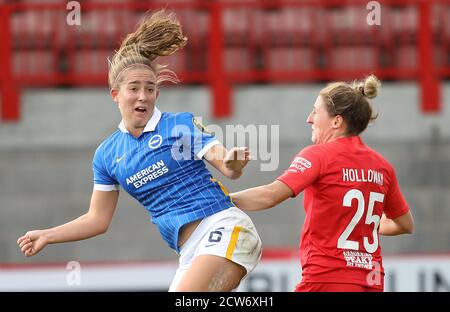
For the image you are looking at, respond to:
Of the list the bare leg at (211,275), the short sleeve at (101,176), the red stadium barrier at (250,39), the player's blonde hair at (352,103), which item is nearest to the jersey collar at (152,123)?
the short sleeve at (101,176)

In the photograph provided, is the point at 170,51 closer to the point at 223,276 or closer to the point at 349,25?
the point at 223,276

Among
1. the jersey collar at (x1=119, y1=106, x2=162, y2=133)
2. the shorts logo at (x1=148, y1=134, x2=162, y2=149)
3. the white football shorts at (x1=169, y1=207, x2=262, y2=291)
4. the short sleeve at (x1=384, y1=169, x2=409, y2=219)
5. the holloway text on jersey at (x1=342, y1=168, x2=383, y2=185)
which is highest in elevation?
the jersey collar at (x1=119, y1=106, x2=162, y2=133)

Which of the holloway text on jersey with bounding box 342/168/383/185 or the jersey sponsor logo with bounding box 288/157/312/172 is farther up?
the jersey sponsor logo with bounding box 288/157/312/172

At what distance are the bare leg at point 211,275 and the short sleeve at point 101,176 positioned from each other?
26.6 inches

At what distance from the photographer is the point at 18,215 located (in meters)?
9.67

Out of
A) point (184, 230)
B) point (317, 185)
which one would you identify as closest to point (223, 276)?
point (184, 230)

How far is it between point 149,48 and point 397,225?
149cm

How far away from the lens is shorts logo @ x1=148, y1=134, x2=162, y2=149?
465 centimetres

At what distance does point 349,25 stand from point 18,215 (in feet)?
12.5

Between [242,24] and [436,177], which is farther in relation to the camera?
[242,24]

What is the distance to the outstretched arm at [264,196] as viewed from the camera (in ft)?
14.7

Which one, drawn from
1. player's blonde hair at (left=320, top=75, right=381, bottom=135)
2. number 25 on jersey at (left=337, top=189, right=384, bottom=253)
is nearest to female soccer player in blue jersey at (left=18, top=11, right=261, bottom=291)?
number 25 on jersey at (left=337, top=189, right=384, bottom=253)

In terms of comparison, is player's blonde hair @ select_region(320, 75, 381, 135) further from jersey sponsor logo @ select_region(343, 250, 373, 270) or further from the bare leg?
the bare leg

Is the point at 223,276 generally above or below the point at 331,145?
below
